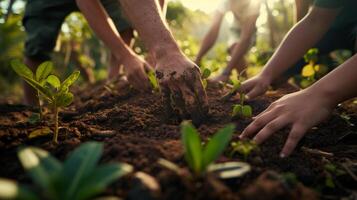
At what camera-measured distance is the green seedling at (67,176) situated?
775 millimetres

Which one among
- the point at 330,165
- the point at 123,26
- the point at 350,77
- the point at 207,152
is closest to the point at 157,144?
the point at 207,152

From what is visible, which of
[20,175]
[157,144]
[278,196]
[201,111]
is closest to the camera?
[278,196]

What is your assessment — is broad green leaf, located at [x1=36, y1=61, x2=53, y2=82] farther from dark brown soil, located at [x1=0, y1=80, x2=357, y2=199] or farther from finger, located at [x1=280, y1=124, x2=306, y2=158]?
finger, located at [x1=280, y1=124, x2=306, y2=158]

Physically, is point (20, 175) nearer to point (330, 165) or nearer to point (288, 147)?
point (288, 147)

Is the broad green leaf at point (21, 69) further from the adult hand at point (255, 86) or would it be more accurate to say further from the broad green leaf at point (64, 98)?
the adult hand at point (255, 86)

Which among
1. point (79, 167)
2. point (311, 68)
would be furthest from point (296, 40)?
point (79, 167)

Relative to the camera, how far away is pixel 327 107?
1.37 metres

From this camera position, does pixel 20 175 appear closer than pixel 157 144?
Yes


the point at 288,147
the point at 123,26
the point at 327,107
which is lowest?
the point at 288,147

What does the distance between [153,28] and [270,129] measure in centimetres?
71

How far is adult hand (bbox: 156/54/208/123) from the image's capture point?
1.50 metres

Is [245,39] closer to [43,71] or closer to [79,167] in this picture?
[43,71]

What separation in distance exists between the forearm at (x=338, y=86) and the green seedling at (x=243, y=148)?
14.6 inches

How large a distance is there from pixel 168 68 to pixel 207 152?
0.63m
